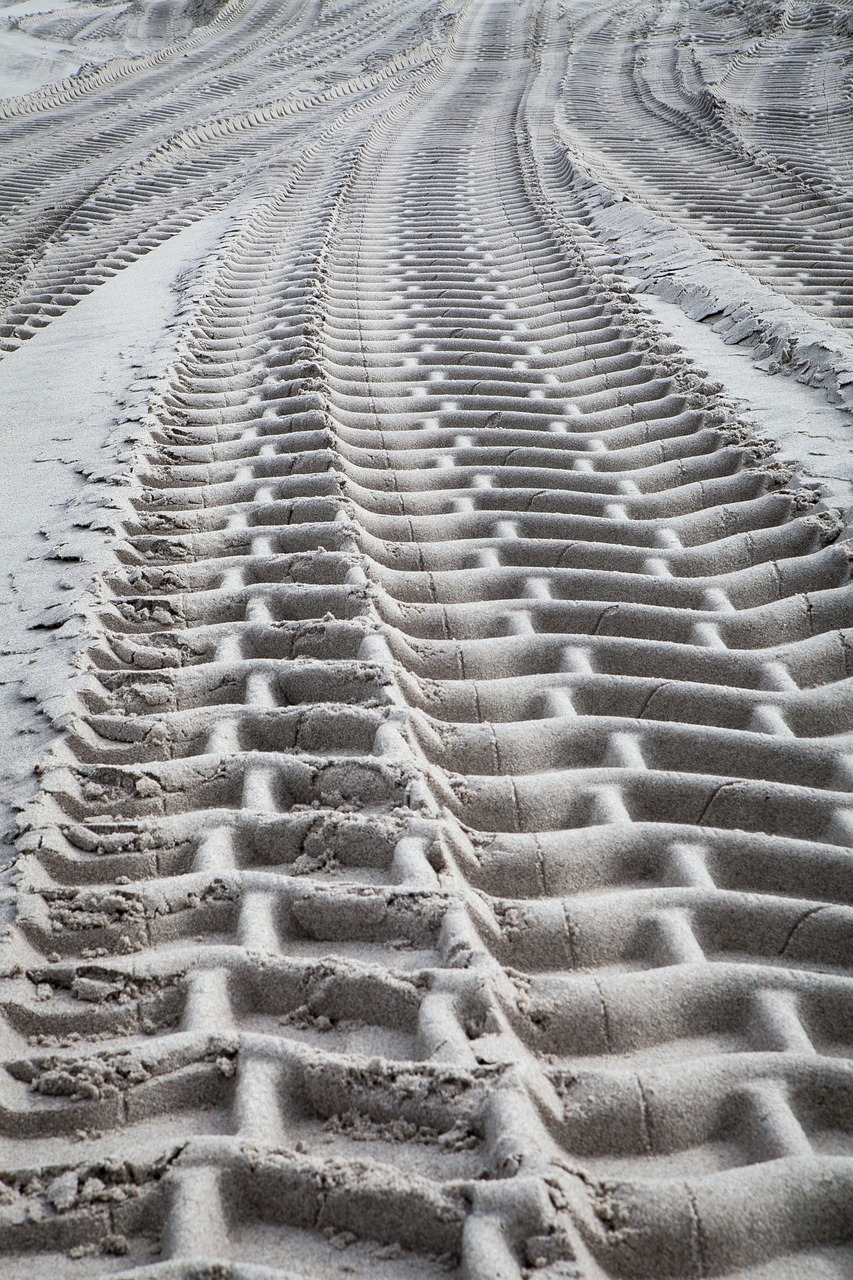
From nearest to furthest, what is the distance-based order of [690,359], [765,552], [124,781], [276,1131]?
[276,1131]
[124,781]
[765,552]
[690,359]

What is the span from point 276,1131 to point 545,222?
5414mm

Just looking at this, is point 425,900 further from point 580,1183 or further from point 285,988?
point 580,1183

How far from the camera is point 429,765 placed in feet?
6.47

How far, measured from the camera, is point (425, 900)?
1617 mm

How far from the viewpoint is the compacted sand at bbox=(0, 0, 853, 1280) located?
1.26m

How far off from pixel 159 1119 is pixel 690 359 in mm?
3281

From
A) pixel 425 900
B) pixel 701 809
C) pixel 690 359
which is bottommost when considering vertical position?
pixel 701 809

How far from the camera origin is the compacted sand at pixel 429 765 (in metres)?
A: 1.26

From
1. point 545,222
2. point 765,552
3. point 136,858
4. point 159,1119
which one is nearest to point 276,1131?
point 159,1119

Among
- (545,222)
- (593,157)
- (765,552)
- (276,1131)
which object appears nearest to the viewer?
(276,1131)

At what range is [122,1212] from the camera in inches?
47.6

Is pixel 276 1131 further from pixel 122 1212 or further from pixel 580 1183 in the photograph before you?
pixel 580 1183

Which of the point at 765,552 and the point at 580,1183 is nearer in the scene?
the point at 580,1183

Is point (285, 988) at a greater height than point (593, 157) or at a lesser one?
lesser
